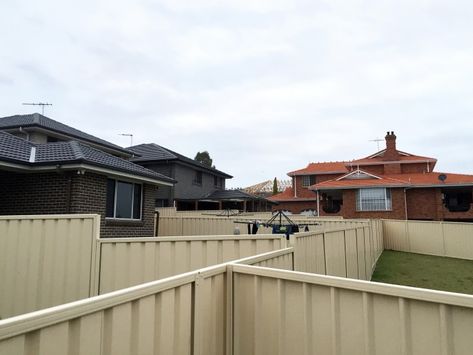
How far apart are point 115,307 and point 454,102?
23.1 metres

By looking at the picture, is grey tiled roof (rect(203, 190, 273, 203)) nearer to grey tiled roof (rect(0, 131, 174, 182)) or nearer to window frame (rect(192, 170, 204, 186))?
window frame (rect(192, 170, 204, 186))

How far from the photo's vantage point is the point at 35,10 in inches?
414

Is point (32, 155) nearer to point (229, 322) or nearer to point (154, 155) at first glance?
point (229, 322)

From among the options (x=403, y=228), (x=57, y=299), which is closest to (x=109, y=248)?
(x=57, y=299)

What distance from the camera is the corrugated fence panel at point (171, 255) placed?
17.1ft

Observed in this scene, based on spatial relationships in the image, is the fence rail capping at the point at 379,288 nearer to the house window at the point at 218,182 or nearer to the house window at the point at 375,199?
the house window at the point at 375,199

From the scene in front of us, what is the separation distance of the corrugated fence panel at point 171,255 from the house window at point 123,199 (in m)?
7.03

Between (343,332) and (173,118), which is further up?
(173,118)

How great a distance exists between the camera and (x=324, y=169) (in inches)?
1642

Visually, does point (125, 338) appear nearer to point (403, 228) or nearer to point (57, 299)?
point (57, 299)

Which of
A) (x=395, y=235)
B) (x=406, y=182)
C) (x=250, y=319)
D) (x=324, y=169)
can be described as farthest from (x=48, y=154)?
(x=324, y=169)

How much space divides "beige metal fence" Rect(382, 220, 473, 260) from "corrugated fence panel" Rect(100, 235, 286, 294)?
691 inches

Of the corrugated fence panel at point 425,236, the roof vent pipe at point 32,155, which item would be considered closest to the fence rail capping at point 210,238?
the roof vent pipe at point 32,155

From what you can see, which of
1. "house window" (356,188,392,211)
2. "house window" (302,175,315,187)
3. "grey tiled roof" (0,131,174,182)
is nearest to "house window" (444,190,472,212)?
"house window" (356,188,392,211)
